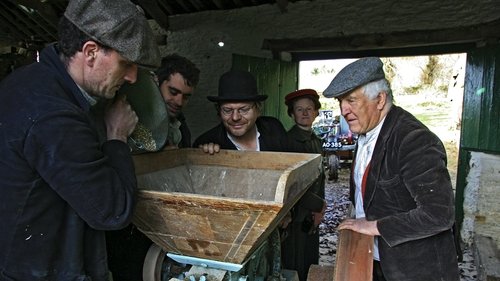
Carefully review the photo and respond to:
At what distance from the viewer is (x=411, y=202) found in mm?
1611

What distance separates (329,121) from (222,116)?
35.8 ft

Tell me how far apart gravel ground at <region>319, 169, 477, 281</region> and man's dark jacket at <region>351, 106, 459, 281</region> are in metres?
2.90

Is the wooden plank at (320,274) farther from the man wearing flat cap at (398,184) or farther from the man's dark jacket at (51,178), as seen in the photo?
the man's dark jacket at (51,178)

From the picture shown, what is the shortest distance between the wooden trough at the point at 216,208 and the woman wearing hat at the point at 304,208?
2.26ft

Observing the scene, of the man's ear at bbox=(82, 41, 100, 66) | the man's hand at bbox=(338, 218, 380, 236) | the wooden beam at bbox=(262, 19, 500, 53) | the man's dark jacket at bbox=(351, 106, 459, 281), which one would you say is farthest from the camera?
the wooden beam at bbox=(262, 19, 500, 53)

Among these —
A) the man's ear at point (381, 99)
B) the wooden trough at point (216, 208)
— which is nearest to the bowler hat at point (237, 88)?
the wooden trough at point (216, 208)

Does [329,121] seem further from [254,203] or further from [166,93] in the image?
[254,203]

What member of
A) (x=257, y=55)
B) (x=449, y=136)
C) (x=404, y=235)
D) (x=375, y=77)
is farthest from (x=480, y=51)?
(x=449, y=136)

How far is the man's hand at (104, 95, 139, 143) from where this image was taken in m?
1.31

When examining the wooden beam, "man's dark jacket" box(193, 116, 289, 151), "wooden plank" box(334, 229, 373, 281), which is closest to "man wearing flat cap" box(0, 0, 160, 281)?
"wooden plank" box(334, 229, 373, 281)

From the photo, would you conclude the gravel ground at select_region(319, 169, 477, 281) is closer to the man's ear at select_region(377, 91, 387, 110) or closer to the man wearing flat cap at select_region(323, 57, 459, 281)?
the man wearing flat cap at select_region(323, 57, 459, 281)

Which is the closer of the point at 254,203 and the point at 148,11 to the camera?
the point at 254,203

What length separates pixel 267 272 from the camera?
2068 mm

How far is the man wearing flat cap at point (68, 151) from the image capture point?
1.00 metres
